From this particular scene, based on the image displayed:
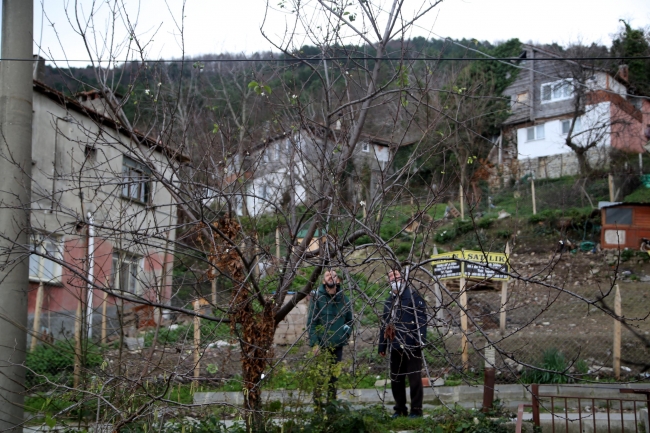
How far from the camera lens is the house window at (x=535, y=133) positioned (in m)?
31.5

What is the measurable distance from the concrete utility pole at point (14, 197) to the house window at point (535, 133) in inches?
1149

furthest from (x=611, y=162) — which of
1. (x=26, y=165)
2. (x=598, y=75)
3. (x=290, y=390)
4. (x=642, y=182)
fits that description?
(x=26, y=165)

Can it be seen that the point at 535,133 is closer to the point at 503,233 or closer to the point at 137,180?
the point at 503,233

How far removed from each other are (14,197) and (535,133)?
29742 millimetres

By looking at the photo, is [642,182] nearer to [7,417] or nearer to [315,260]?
[315,260]

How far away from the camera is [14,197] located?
5.47 metres

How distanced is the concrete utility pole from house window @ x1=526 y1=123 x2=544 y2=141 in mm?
29177

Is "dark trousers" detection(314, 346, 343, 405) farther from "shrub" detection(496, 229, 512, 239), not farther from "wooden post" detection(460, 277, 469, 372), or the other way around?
"shrub" detection(496, 229, 512, 239)

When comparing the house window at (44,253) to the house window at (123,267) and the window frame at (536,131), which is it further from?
the window frame at (536,131)

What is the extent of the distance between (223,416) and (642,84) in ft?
84.5

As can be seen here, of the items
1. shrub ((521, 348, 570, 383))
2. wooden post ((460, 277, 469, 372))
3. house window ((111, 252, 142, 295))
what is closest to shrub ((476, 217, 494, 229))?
wooden post ((460, 277, 469, 372))

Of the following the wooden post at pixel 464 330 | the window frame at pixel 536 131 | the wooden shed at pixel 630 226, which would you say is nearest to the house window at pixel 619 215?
the wooden shed at pixel 630 226

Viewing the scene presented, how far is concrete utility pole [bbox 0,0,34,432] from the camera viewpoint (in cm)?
515

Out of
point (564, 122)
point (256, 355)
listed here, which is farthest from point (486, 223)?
point (256, 355)
